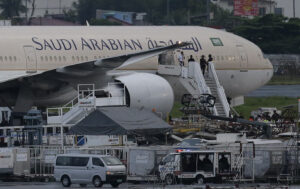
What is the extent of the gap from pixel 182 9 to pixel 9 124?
99131mm

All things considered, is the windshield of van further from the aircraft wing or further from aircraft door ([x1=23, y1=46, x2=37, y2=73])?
aircraft door ([x1=23, y1=46, x2=37, y2=73])

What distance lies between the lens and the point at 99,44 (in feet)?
158

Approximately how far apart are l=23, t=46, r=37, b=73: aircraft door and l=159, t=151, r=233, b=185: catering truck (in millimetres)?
14370

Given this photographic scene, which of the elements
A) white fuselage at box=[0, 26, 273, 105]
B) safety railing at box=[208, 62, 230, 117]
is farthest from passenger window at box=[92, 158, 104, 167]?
safety railing at box=[208, 62, 230, 117]

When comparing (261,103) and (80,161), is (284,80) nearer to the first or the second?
(261,103)

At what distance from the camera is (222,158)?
33.2m

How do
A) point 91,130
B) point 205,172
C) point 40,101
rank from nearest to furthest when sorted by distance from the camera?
1. point 205,172
2. point 91,130
3. point 40,101

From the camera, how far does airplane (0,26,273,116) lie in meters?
43.3

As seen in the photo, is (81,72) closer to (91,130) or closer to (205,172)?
(91,130)

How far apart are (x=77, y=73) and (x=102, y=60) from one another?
72.9 inches

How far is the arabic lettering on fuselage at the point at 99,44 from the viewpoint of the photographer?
46.7 metres

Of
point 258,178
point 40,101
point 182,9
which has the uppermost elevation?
point 182,9

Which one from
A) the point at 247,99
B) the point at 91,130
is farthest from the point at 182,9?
the point at 91,130

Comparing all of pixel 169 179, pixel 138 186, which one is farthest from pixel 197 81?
pixel 138 186
